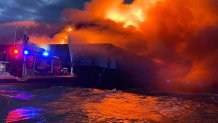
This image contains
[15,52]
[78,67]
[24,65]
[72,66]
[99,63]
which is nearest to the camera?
[24,65]

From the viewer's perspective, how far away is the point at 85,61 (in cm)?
3797

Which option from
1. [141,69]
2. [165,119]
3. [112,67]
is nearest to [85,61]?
[112,67]

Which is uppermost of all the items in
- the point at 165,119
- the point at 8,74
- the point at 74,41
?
the point at 74,41

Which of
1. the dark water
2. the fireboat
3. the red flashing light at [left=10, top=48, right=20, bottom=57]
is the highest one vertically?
the red flashing light at [left=10, top=48, right=20, bottom=57]

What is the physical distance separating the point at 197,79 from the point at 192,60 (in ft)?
11.6

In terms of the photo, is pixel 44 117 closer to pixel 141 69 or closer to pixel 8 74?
pixel 8 74

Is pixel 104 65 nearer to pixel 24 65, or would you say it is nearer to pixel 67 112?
pixel 24 65

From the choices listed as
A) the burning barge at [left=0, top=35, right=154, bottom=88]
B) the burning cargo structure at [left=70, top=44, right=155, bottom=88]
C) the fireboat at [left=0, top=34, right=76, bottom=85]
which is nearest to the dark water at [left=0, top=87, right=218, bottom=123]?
the fireboat at [left=0, top=34, right=76, bottom=85]

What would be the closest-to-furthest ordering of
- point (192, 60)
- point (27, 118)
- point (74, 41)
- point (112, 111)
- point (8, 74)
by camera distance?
point (27, 118)
point (112, 111)
point (8, 74)
point (74, 41)
point (192, 60)

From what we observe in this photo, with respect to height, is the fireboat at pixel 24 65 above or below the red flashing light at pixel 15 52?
below

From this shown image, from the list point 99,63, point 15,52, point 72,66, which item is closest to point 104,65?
point 99,63

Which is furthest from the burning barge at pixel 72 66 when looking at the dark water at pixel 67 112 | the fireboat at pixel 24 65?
the dark water at pixel 67 112

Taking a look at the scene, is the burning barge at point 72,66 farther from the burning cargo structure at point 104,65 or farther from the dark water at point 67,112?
the dark water at point 67,112

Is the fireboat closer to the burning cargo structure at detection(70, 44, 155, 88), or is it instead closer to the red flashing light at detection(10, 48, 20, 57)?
the red flashing light at detection(10, 48, 20, 57)
